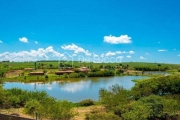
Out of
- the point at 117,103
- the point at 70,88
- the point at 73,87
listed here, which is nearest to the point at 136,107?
the point at 117,103

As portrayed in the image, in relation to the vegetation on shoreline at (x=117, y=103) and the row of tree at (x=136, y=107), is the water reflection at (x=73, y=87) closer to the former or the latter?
the vegetation on shoreline at (x=117, y=103)

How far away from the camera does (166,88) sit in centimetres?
3806

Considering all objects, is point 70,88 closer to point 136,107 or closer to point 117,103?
point 117,103

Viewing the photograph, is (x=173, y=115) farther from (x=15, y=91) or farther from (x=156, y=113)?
(x=15, y=91)

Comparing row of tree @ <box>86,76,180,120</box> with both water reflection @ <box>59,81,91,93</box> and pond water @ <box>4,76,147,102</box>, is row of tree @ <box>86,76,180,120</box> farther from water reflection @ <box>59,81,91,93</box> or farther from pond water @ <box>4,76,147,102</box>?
water reflection @ <box>59,81,91,93</box>

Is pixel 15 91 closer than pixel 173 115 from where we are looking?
No

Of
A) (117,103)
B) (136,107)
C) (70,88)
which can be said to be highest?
(136,107)

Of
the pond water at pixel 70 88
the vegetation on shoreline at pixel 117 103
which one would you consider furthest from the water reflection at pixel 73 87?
the vegetation on shoreline at pixel 117 103

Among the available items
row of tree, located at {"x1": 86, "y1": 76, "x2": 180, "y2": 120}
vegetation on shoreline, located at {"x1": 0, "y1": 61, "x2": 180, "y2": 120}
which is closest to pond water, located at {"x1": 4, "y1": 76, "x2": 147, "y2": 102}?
vegetation on shoreline, located at {"x1": 0, "y1": 61, "x2": 180, "y2": 120}

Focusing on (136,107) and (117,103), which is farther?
(117,103)

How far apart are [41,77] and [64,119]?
186ft

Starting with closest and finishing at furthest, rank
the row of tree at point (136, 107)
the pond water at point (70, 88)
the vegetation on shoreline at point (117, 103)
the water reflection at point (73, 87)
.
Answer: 1. the vegetation on shoreline at point (117, 103)
2. the row of tree at point (136, 107)
3. the pond water at point (70, 88)
4. the water reflection at point (73, 87)

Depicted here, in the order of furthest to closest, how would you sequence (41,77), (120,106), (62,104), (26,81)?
1. (41,77)
2. (26,81)
3. (120,106)
4. (62,104)

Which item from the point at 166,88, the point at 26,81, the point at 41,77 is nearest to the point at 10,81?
the point at 26,81
